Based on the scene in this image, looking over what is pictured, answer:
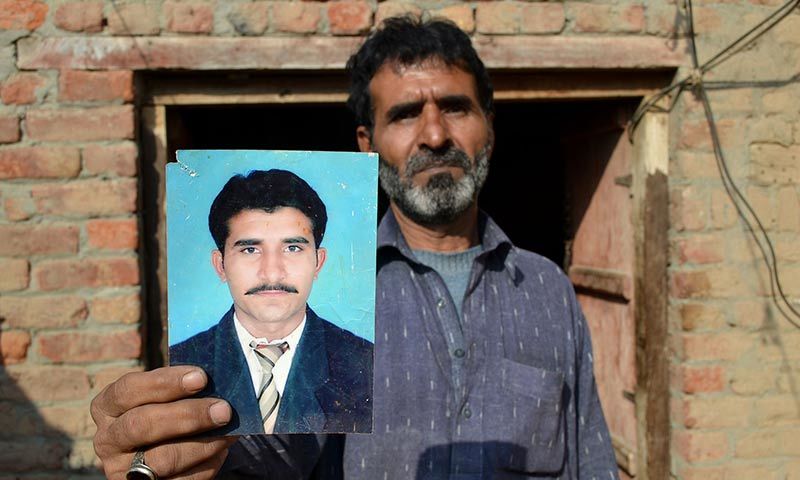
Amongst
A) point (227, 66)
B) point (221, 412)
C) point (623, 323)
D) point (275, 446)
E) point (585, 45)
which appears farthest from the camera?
point (623, 323)

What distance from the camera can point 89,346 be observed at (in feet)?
6.34

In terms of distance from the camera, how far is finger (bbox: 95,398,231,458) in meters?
0.95

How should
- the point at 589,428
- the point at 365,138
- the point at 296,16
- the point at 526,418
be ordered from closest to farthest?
the point at 526,418, the point at 589,428, the point at 365,138, the point at 296,16

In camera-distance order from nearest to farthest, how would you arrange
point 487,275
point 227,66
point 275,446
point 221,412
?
point 221,412, point 275,446, point 487,275, point 227,66

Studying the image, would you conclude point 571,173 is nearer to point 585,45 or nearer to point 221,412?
point 585,45

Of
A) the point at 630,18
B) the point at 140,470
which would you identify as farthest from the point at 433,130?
the point at 140,470

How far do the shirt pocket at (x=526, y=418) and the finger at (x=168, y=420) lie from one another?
73 cm

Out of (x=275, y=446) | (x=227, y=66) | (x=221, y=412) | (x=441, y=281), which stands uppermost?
(x=227, y=66)

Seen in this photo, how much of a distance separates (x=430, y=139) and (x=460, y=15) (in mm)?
612

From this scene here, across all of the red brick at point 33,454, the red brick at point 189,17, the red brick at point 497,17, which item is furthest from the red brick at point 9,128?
the red brick at point 497,17

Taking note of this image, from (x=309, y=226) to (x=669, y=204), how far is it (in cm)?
160

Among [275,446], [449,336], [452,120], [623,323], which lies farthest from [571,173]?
[275,446]

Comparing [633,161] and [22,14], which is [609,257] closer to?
[633,161]

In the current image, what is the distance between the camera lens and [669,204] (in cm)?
218
